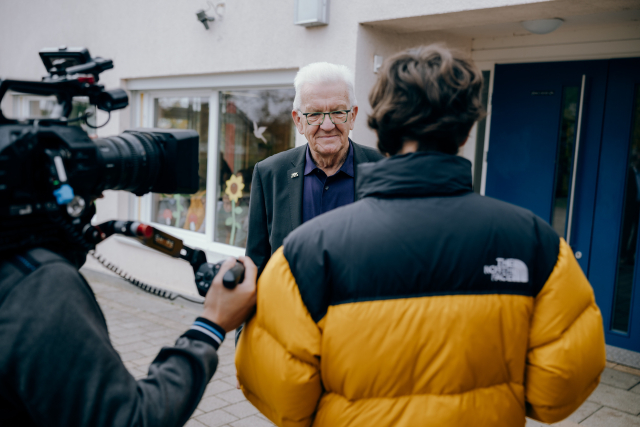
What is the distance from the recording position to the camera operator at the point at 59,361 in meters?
1.12

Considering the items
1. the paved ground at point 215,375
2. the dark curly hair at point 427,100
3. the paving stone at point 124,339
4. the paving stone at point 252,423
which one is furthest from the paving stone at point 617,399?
the paving stone at point 124,339

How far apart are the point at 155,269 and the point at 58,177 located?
18.8 feet

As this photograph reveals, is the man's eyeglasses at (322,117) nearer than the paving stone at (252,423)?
Yes

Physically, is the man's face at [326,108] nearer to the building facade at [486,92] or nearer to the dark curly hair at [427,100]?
the dark curly hair at [427,100]

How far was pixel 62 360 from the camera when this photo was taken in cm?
113

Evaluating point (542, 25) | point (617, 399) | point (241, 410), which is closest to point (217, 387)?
point (241, 410)

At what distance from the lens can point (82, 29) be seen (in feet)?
24.0

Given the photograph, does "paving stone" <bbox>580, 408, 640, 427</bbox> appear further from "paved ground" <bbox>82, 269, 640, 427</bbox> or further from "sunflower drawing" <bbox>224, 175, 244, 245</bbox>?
"sunflower drawing" <bbox>224, 175, 244, 245</bbox>

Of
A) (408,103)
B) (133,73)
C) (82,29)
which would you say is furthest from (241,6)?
(408,103)

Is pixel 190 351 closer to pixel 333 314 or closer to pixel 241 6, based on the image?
pixel 333 314

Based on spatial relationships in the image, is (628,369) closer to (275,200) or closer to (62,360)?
(275,200)

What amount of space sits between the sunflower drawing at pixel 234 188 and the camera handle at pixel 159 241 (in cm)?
475

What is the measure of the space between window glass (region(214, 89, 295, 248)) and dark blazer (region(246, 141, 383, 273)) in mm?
2967

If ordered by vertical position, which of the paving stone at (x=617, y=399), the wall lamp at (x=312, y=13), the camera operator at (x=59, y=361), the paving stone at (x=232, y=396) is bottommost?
the paving stone at (x=232, y=396)
